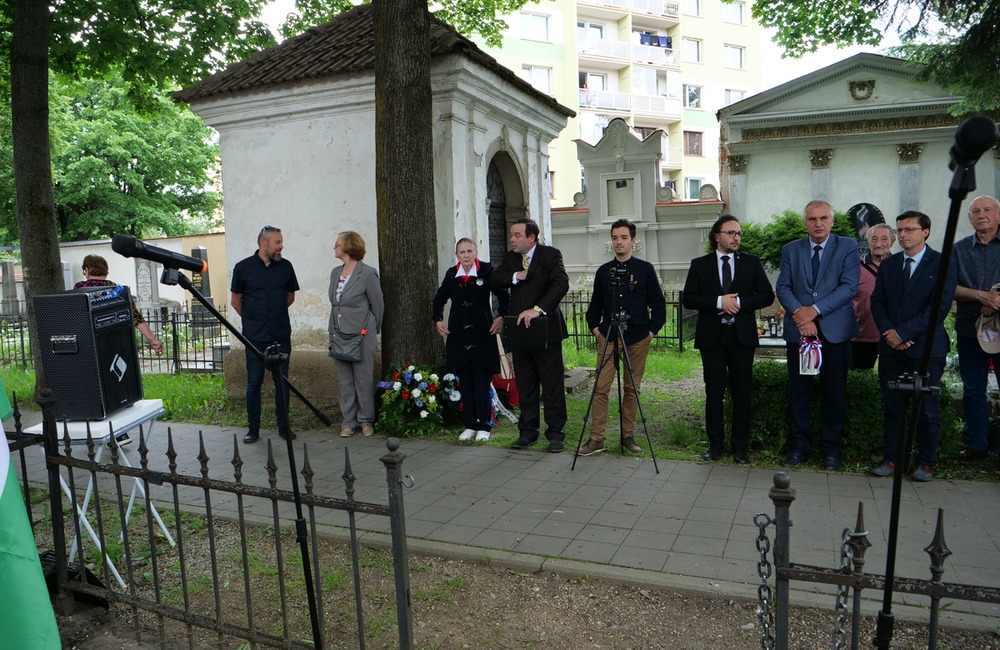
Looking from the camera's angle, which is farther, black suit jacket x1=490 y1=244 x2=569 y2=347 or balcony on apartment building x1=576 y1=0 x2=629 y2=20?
balcony on apartment building x1=576 y1=0 x2=629 y2=20

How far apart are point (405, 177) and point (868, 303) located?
4.88 meters

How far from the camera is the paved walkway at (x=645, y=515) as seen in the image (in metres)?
4.04

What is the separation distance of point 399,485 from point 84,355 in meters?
3.06

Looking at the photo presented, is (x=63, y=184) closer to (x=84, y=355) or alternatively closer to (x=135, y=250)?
(x=84, y=355)

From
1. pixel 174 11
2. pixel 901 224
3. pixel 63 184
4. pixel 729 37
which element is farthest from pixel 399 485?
pixel 729 37

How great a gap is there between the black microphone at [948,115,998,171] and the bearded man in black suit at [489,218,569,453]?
4.88 m

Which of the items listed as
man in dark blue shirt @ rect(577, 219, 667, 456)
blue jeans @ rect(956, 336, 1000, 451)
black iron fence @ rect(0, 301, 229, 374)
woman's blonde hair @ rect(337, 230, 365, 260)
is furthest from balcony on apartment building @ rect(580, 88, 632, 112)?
blue jeans @ rect(956, 336, 1000, 451)

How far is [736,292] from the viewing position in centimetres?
611

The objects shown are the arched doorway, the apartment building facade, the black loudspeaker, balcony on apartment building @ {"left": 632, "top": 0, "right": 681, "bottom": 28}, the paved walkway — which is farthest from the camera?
balcony on apartment building @ {"left": 632, "top": 0, "right": 681, "bottom": 28}

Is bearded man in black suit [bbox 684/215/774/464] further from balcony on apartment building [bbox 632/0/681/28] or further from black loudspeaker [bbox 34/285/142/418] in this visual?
balcony on apartment building [bbox 632/0/681/28]

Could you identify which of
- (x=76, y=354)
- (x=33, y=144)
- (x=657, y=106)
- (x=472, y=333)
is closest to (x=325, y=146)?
(x=472, y=333)

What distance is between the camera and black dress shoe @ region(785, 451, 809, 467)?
5.99 metres

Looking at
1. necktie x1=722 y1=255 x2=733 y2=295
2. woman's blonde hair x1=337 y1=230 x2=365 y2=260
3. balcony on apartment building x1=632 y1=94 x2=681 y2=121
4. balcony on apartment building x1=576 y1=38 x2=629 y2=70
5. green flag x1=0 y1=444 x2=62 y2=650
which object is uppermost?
balcony on apartment building x1=576 y1=38 x2=629 y2=70

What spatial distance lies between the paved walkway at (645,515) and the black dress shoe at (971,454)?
608mm
